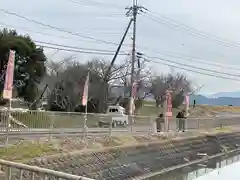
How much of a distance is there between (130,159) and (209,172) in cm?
548

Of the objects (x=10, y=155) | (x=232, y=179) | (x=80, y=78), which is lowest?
(x=232, y=179)

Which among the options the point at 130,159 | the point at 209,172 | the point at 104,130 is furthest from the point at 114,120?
the point at 209,172

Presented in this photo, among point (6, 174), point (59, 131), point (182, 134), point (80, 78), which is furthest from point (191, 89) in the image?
point (6, 174)

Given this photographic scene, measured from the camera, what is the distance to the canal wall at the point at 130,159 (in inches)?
616

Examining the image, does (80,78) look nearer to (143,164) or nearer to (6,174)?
(143,164)

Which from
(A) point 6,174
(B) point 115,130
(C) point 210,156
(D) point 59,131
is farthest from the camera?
(C) point 210,156

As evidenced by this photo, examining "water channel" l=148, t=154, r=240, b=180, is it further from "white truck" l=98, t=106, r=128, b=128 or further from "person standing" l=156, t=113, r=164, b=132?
"white truck" l=98, t=106, r=128, b=128

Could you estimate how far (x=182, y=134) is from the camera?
105ft

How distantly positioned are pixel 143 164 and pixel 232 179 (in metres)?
4.58

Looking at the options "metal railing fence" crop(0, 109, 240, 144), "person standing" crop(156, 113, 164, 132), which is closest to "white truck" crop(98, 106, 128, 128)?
"metal railing fence" crop(0, 109, 240, 144)

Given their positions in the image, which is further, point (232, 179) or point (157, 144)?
point (157, 144)

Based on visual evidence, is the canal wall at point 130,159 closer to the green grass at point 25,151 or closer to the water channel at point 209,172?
the green grass at point 25,151

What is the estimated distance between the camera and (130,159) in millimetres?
20672

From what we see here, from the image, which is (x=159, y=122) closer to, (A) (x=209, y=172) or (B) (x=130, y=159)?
(A) (x=209, y=172)
